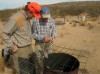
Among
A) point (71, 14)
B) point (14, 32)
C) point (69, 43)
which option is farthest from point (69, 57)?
point (71, 14)

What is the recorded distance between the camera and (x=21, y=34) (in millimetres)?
4391

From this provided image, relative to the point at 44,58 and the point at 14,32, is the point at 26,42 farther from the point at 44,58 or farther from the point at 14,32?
the point at 44,58

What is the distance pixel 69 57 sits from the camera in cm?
502

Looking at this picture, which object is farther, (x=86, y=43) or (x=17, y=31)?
(x=86, y=43)

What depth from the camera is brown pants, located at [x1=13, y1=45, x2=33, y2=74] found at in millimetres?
4624

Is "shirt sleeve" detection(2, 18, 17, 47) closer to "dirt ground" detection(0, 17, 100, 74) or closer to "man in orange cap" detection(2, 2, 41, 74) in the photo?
"man in orange cap" detection(2, 2, 41, 74)

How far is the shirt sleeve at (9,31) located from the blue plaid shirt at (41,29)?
3.56ft

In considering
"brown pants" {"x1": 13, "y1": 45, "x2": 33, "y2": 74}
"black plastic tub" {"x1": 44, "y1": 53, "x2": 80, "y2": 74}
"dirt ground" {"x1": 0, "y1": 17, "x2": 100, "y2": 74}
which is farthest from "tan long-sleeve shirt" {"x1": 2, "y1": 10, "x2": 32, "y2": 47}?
"dirt ground" {"x1": 0, "y1": 17, "x2": 100, "y2": 74}

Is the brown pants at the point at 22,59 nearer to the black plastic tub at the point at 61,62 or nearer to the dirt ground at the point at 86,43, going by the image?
the black plastic tub at the point at 61,62

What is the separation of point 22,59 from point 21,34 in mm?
642

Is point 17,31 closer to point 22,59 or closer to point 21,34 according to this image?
point 21,34

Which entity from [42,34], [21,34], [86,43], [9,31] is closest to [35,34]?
[42,34]

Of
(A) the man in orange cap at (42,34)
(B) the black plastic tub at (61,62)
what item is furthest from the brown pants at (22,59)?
(B) the black plastic tub at (61,62)

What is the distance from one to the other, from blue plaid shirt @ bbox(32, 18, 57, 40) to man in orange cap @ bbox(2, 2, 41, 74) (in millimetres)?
624
